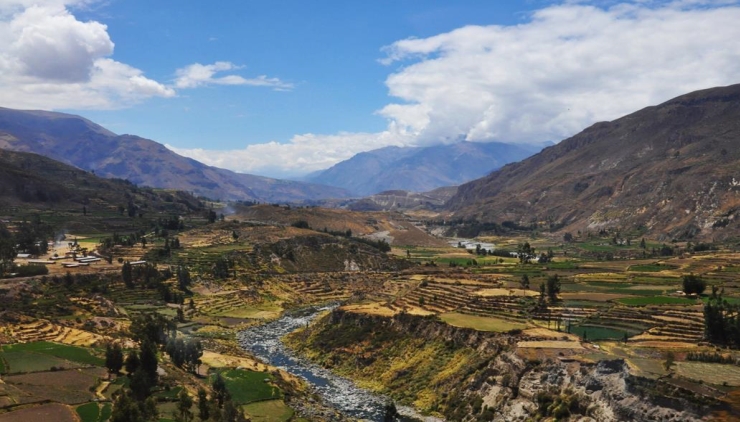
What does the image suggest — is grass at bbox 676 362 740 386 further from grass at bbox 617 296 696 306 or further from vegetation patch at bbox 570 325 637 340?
grass at bbox 617 296 696 306

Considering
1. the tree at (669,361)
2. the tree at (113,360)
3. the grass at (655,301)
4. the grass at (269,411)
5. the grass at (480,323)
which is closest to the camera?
the tree at (669,361)

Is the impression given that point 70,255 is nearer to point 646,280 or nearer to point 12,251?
point 12,251

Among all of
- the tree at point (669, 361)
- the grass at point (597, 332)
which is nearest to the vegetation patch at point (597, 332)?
the grass at point (597, 332)

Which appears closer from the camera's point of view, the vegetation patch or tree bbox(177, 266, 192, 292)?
the vegetation patch

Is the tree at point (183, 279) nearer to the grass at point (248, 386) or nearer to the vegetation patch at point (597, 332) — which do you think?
the grass at point (248, 386)

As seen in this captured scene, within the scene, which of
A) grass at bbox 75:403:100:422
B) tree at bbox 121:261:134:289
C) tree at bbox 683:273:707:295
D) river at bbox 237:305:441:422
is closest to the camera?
grass at bbox 75:403:100:422

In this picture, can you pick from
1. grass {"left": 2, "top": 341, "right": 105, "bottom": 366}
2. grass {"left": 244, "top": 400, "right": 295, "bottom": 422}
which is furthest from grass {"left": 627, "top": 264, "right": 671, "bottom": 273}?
grass {"left": 2, "top": 341, "right": 105, "bottom": 366}

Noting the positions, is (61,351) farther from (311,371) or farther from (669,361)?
(669,361)
